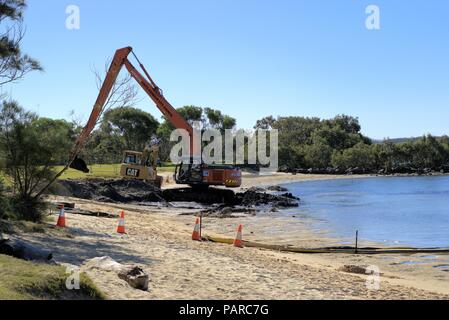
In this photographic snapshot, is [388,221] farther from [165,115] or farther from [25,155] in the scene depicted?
[25,155]

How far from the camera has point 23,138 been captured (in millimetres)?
17359

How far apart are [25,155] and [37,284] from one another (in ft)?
33.5

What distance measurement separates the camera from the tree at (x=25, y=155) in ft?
56.7

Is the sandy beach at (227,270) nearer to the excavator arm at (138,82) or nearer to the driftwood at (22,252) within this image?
the driftwood at (22,252)

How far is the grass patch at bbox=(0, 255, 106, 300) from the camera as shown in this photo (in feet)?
24.9

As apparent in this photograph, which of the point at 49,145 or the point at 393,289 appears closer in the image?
the point at 393,289

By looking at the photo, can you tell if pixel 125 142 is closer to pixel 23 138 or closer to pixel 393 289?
pixel 23 138

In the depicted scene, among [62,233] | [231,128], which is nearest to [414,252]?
[62,233]

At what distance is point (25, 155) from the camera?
17391 mm

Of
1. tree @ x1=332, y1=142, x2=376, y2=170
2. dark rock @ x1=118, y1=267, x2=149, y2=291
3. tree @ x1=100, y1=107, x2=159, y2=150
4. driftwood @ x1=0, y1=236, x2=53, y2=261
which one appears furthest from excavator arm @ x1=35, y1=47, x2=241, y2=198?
tree @ x1=332, y1=142, x2=376, y2=170

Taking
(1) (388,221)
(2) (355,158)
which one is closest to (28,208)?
(1) (388,221)
